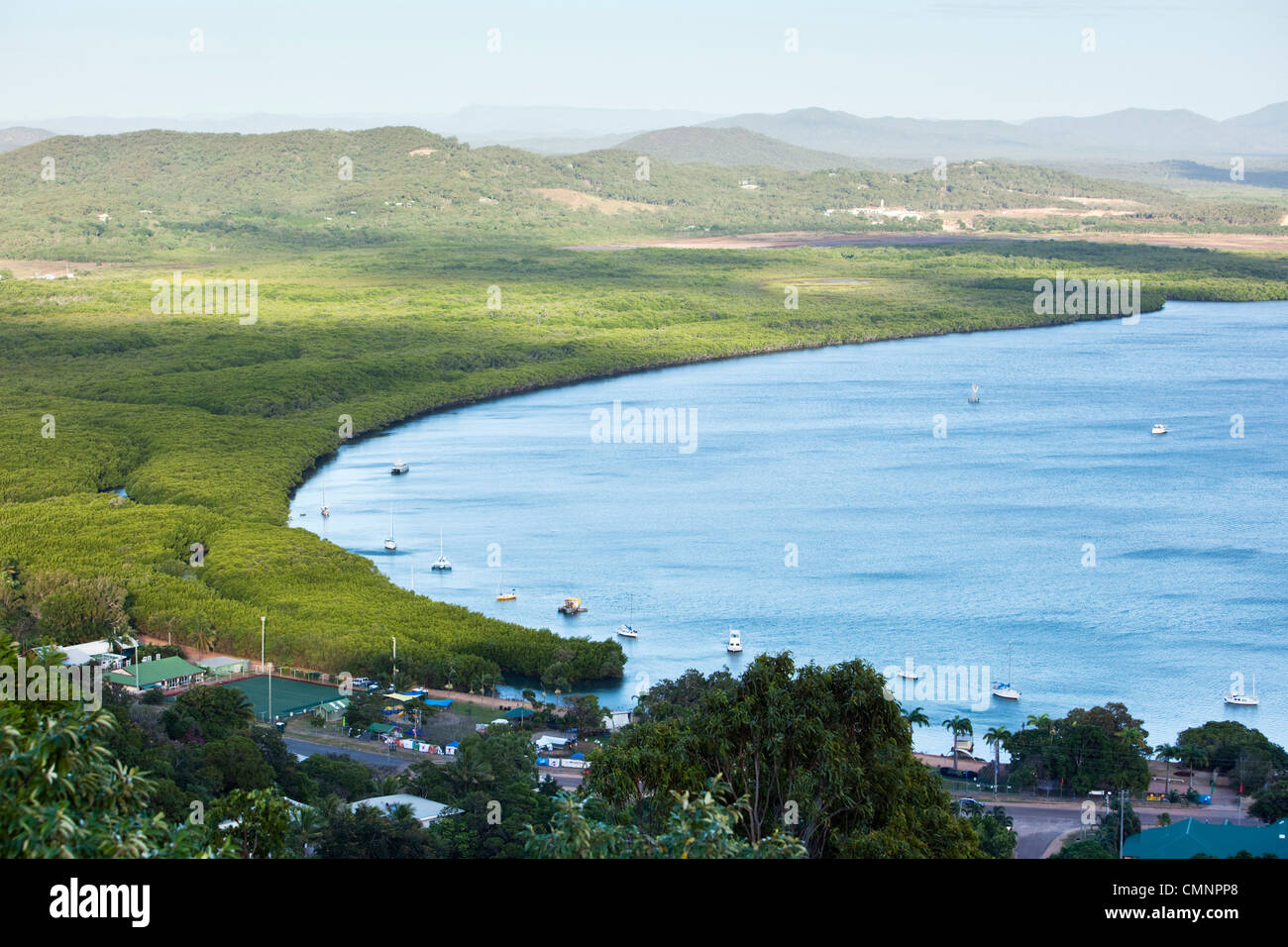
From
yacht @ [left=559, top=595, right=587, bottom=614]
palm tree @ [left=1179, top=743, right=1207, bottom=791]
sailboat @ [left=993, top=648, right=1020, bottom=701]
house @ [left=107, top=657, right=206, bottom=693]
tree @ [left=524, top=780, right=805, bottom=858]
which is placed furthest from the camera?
yacht @ [left=559, top=595, right=587, bottom=614]

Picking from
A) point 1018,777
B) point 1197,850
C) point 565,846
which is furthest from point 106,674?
point 565,846

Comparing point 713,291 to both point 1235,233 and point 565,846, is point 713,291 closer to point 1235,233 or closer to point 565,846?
point 1235,233

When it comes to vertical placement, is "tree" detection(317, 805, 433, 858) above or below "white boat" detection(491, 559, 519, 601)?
above

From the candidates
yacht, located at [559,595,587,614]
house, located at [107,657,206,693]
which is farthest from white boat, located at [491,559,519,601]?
house, located at [107,657,206,693]

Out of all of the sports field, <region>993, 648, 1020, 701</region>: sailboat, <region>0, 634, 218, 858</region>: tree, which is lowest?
<region>993, 648, 1020, 701</region>: sailboat

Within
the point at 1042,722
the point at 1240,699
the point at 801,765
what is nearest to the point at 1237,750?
the point at 1042,722

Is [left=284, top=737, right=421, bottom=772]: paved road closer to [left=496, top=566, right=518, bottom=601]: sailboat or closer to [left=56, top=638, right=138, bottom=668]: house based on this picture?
[left=56, top=638, right=138, bottom=668]: house
